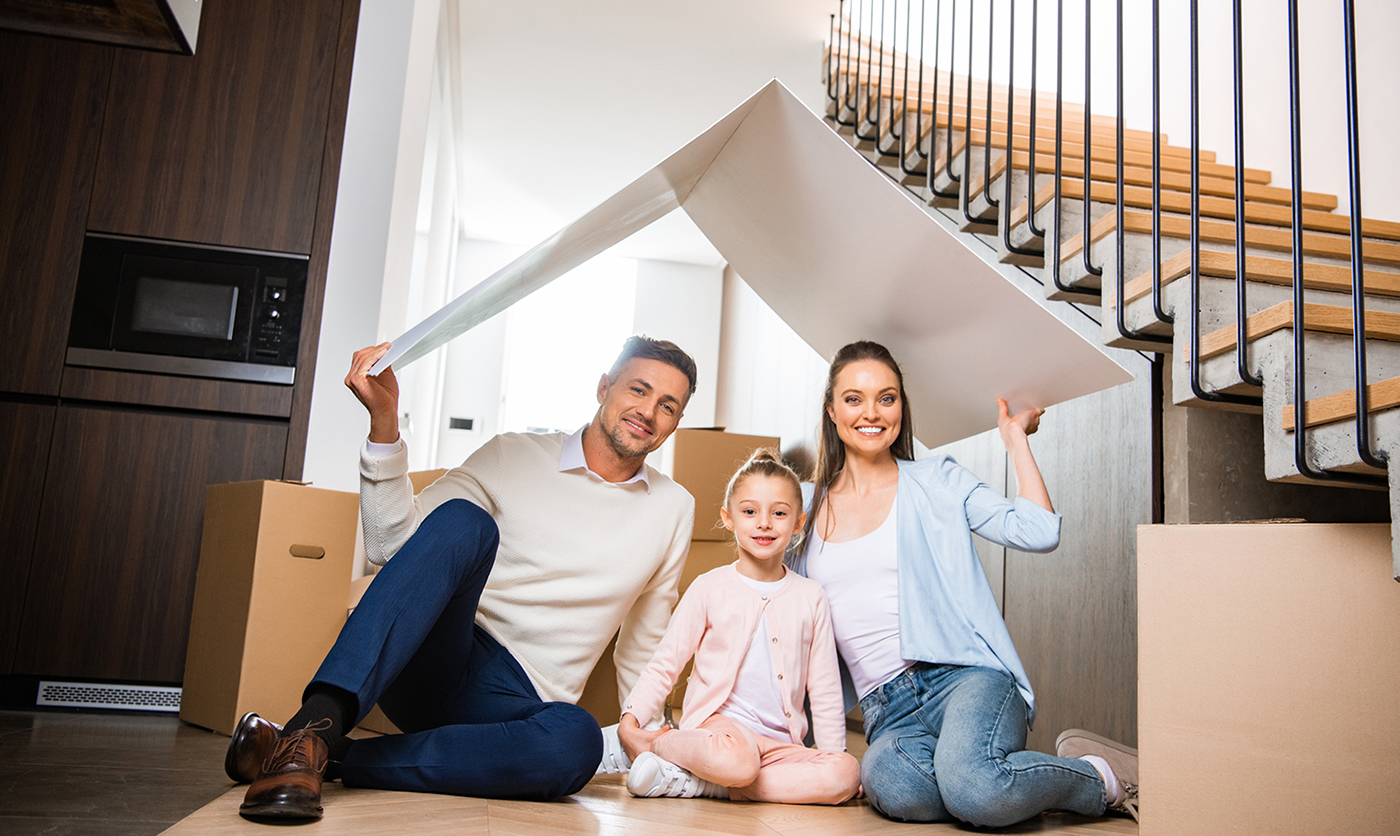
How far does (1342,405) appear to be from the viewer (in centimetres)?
116

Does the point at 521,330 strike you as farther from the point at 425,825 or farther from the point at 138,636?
the point at 425,825

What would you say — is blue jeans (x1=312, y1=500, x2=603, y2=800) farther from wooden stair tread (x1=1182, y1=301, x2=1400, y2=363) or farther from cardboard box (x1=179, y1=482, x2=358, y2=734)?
wooden stair tread (x1=1182, y1=301, x2=1400, y2=363)

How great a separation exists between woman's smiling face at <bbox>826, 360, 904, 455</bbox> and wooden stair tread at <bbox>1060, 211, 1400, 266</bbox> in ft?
1.45

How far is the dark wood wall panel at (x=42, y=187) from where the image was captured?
2250 mm

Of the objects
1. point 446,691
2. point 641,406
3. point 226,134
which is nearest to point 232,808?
point 446,691

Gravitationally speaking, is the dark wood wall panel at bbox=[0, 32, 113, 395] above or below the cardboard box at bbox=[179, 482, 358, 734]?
above

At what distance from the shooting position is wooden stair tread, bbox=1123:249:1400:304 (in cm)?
149

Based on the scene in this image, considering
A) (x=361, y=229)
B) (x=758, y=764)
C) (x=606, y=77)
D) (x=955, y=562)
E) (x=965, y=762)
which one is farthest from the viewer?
(x=606, y=77)

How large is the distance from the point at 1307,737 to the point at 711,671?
897mm

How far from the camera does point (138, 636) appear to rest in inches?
85.7

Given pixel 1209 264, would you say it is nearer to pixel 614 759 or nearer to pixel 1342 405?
pixel 1342 405

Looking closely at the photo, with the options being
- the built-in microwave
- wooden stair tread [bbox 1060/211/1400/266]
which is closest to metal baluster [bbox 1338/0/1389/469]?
wooden stair tread [bbox 1060/211/1400/266]

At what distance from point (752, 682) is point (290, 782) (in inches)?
32.1

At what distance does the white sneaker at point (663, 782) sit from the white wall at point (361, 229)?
127cm
